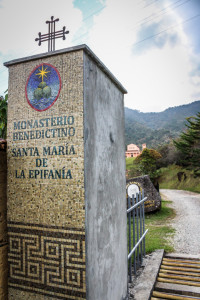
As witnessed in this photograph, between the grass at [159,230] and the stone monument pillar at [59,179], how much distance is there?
2.88 meters

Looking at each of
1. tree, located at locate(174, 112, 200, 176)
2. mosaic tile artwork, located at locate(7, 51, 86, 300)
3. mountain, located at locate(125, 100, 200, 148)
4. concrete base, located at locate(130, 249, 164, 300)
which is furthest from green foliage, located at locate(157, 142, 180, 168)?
mosaic tile artwork, located at locate(7, 51, 86, 300)

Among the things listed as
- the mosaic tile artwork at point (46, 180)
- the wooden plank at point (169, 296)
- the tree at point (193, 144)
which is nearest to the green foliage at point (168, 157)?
the tree at point (193, 144)

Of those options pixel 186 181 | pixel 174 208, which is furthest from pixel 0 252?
pixel 186 181

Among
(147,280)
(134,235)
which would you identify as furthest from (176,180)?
(147,280)

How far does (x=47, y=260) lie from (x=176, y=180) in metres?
20.7

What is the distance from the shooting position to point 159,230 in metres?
6.42

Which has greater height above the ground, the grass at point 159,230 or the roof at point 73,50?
the roof at point 73,50

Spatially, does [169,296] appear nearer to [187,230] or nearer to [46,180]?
[46,180]

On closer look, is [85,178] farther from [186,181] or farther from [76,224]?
[186,181]

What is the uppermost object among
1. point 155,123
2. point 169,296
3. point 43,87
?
point 155,123

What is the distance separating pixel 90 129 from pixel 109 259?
130 centimetres

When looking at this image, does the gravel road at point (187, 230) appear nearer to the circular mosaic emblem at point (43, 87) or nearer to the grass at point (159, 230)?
the grass at point (159, 230)

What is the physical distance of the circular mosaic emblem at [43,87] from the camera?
2.09 metres

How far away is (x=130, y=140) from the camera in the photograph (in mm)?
47406
